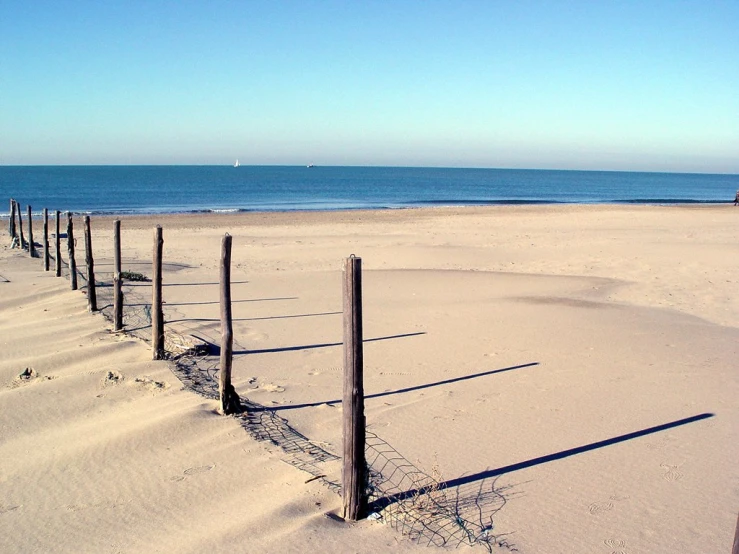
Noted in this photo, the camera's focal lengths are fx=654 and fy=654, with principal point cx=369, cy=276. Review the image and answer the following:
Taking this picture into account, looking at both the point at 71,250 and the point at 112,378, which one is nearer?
the point at 112,378

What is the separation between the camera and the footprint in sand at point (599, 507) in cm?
513

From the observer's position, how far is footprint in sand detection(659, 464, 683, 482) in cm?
571

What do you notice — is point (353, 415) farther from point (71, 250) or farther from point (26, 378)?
point (71, 250)

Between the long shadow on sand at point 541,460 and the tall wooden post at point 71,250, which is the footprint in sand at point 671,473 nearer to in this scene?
the long shadow on sand at point 541,460

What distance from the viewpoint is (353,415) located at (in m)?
4.87

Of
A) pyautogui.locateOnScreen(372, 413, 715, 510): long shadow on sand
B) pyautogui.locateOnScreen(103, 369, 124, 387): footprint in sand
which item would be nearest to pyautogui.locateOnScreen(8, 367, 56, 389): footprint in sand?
pyautogui.locateOnScreen(103, 369, 124, 387): footprint in sand

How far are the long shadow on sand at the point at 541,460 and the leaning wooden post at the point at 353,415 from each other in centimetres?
26

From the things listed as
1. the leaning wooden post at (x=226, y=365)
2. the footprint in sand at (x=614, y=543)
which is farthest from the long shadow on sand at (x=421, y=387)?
the footprint in sand at (x=614, y=543)

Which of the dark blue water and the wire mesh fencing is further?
the dark blue water

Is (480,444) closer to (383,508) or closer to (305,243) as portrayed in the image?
(383,508)

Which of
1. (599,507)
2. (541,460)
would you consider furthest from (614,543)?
(541,460)

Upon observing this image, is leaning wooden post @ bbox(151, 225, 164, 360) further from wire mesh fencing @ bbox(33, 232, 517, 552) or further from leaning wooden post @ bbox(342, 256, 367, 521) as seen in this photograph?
leaning wooden post @ bbox(342, 256, 367, 521)

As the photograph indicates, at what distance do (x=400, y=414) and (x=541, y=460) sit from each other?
1.69m

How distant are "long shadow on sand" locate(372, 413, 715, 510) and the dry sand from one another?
0.02 metres
